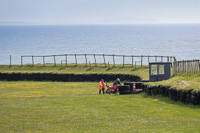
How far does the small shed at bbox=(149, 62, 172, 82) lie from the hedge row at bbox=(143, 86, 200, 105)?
32.8 feet

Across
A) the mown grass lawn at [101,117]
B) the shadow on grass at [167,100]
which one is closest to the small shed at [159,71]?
the shadow on grass at [167,100]

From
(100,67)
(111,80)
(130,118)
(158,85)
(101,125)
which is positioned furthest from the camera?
(100,67)

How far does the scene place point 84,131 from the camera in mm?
16172

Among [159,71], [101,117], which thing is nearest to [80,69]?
[159,71]

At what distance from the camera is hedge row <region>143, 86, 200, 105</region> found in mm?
22323

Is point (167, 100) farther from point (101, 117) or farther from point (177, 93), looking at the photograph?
point (101, 117)

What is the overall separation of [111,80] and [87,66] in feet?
36.3

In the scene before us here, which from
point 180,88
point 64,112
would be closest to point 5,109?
point 64,112

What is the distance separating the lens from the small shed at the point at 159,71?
4072 cm

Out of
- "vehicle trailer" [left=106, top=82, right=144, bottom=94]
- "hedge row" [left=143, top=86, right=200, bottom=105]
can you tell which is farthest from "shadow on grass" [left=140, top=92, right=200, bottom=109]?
"vehicle trailer" [left=106, top=82, right=144, bottom=94]

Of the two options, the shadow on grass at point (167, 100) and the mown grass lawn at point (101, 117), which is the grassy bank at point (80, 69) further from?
the mown grass lawn at point (101, 117)

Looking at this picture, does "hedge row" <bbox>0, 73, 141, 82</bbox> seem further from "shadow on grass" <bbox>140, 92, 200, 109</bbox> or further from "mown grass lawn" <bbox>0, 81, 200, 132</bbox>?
"mown grass lawn" <bbox>0, 81, 200, 132</bbox>

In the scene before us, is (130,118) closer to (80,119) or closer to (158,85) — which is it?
(80,119)

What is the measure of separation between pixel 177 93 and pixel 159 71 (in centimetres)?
1639
